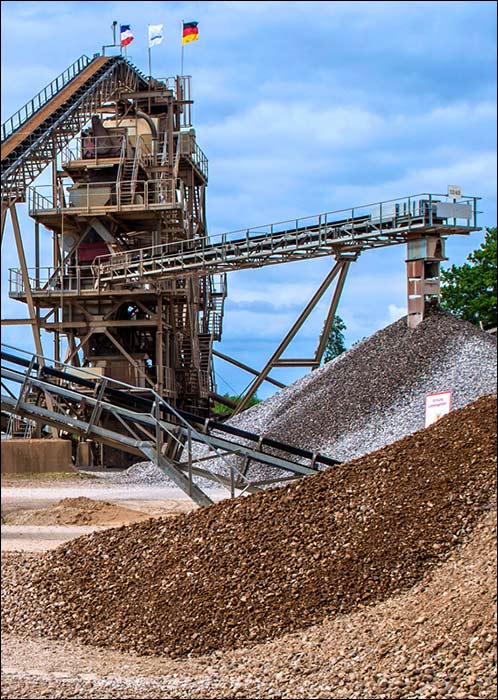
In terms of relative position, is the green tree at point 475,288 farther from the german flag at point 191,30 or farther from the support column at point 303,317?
the german flag at point 191,30

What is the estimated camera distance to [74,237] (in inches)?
1271

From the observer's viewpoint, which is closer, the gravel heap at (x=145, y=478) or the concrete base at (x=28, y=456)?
the concrete base at (x=28, y=456)

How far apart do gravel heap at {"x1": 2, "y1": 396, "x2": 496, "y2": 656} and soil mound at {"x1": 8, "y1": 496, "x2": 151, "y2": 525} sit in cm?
619

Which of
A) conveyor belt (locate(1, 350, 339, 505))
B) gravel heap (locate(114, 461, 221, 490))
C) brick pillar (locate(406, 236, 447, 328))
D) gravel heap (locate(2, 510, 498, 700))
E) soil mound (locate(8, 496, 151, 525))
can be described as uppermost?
brick pillar (locate(406, 236, 447, 328))

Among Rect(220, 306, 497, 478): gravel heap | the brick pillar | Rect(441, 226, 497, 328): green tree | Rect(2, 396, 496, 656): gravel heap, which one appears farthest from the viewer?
Rect(441, 226, 497, 328): green tree

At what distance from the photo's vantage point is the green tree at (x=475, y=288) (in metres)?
34.0

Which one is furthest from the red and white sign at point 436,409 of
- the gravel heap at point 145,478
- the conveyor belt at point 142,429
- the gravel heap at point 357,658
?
the gravel heap at point 145,478

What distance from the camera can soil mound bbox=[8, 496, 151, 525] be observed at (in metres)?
15.4

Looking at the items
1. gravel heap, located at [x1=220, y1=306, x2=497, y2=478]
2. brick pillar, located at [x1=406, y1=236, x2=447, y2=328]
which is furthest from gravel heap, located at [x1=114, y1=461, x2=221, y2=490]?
brick pillar, located at [x1=406, y1=236, x2=447, y2=328]

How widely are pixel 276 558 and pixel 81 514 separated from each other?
837cm

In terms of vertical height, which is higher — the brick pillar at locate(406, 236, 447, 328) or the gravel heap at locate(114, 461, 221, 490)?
the brick pillar at locate(406, 236, 447, 328)

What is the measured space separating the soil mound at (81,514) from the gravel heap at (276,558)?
20.3 feet

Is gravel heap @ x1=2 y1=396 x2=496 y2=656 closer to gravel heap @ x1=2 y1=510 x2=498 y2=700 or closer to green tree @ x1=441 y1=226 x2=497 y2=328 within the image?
gravel heap @ x1=2 y1=510 x2=498 y2=700

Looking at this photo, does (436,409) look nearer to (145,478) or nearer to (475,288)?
(145,478)
